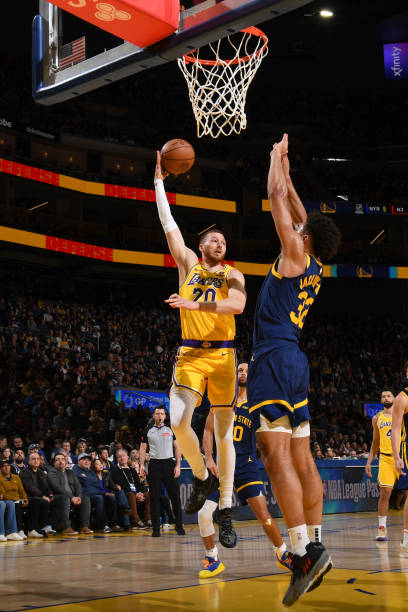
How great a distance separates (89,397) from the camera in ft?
64.5

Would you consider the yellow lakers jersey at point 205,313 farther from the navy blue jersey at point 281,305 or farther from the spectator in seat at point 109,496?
the spectator in seat at point 109,496

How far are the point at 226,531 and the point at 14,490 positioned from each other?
5.85 metres

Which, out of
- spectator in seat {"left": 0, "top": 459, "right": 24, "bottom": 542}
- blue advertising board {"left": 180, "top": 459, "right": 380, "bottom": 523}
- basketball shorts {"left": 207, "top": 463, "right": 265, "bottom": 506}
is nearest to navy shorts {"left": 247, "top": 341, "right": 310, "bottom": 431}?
basketball shorts {"left": 207, "top": 463, "right": 265, "bottom": 506}

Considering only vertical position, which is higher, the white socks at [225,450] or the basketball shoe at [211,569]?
the white socks at [225,450]

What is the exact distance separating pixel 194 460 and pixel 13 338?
1684 centimetres

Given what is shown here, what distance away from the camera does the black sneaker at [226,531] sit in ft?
20.2

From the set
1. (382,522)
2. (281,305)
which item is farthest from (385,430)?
(281,305)

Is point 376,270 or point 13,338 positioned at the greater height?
point 376,270

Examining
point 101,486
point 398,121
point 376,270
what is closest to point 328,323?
point 376,270

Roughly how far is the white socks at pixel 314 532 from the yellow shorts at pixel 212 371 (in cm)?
156

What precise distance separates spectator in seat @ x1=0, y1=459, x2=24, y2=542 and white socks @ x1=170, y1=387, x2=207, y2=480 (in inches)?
227

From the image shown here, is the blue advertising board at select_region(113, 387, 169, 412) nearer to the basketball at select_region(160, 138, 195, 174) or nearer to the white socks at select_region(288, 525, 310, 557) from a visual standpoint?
the basketball at select_region(160, 138, 195, 174)

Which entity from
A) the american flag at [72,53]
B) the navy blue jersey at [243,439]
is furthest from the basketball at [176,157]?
the navy blue jersey at [243,439]

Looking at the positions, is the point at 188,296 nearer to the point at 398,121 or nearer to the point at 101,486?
the point at 101,486
